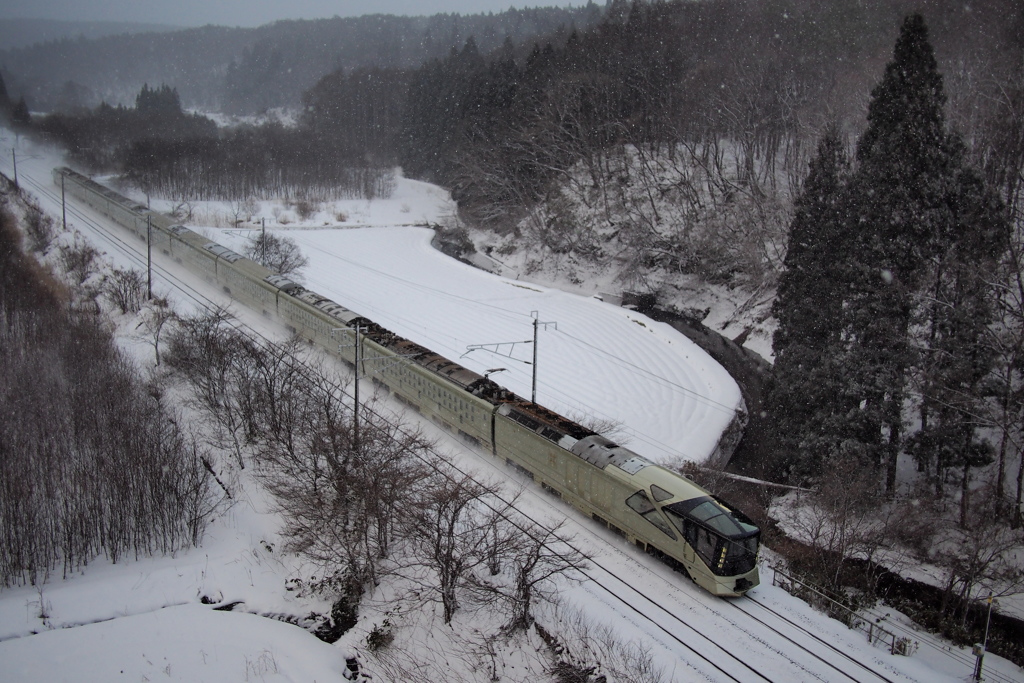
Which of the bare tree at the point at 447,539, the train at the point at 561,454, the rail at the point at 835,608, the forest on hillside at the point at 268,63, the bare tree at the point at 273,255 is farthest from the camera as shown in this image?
the forest on hillside at the point at 268,63

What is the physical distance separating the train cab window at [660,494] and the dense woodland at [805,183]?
673cm

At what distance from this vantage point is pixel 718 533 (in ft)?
57.2

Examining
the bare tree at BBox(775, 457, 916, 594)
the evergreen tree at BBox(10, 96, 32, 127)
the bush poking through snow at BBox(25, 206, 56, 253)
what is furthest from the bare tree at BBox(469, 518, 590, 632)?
the evergreen tree at BBox(10, 96, 32, 127)

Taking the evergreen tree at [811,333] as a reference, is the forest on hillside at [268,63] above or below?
above

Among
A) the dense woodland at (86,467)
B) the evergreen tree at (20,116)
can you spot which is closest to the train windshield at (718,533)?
the dense woodland at (86,467)

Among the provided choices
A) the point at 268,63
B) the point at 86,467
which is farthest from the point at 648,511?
the point at 268,63

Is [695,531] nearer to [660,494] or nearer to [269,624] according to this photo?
[660,494]

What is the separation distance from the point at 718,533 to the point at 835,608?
5407mm

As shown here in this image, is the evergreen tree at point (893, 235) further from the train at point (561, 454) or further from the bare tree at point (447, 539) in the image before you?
the bare tree at point (447, 539)

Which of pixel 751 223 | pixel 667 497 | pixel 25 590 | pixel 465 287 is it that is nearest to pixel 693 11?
pixel 751 223

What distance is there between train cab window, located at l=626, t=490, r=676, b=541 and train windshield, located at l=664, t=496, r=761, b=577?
32cm

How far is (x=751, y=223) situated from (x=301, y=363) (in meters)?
36.1

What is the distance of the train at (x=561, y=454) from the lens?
58.6ft

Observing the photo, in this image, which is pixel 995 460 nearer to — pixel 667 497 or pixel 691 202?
pixel 667 497
